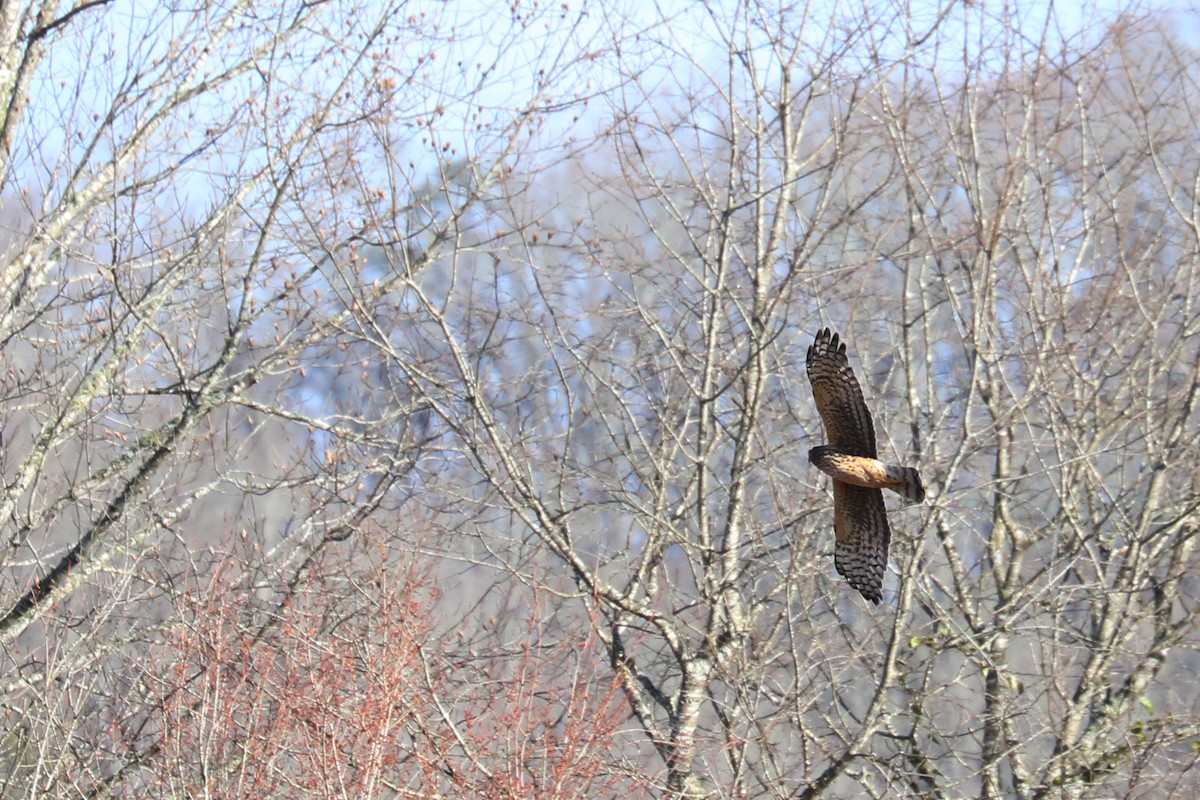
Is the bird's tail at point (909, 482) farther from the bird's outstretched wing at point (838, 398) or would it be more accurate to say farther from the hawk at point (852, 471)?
the bird's outstretched wing at point (838, 398)

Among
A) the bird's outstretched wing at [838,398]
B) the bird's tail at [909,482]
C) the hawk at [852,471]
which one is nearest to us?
the bird's tail at [909,482]

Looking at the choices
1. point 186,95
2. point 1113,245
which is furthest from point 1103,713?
point 186,95

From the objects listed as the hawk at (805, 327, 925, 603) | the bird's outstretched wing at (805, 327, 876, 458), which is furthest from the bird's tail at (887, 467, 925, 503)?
the bird's outstretched wing at (805, 327, 876, 458)

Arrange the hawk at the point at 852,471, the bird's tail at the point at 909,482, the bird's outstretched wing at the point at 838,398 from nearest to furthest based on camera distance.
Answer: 1. the bird's tail at the point at 909,482
2. the hawk at the point at 852,471
3. the bird's outstretched wing at the point at 838,398

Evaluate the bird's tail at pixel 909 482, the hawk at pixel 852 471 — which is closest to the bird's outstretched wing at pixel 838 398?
the hawk at pixel 852 471

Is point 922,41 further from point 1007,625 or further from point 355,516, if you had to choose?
point 355,516

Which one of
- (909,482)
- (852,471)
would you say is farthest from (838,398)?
(909,482)

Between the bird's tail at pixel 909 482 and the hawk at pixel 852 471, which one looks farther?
the hawk at pixel 852 471

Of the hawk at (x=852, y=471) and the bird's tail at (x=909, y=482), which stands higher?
the hawk at (x=852, y=471)
